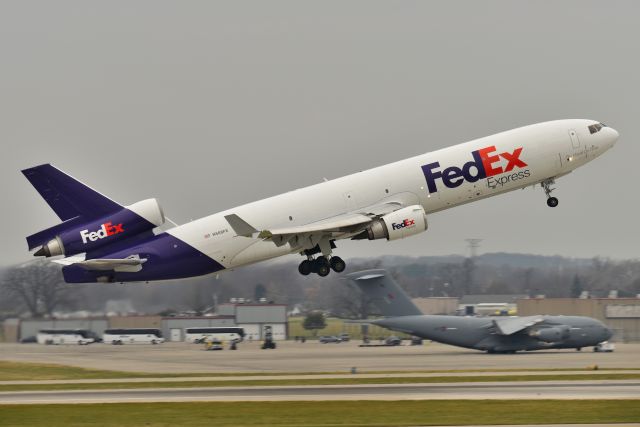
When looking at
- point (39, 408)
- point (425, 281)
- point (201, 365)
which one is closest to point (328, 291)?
point (425, 281)

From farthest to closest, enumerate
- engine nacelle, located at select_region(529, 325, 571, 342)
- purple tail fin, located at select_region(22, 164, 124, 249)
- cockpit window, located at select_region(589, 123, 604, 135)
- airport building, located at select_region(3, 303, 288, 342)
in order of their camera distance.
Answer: airport building, located at select_region(3, 303, 288, 342) < engine nacelle, located at select_region(529, 325, 571, 342) < cockpit window, located at select_region(589, 123, 604, 135) < purple tail fin, located at select_region(22, 164, 124, 249)

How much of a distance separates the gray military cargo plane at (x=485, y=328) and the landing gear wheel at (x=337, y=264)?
2062cm

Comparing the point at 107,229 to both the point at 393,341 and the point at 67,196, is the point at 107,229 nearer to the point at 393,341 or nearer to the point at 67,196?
the point at 67,196

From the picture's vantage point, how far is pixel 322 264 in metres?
71.8

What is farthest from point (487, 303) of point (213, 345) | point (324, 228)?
point (324, 228)

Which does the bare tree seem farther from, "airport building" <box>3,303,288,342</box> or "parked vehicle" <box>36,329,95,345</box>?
"parked vehicle" <box>36,329,95,345</box>

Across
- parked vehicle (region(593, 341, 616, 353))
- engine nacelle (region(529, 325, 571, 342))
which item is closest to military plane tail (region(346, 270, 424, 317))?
engine nacelle (region(529, 325, 571, 342))

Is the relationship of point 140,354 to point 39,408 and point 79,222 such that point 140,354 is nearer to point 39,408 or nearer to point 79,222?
point 79,222

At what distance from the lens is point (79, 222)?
69625 millimetres

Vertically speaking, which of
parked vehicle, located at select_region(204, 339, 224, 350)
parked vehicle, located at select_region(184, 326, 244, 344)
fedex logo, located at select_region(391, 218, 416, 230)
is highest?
fedex logo, located at select_region(391, 218, 416, 230)

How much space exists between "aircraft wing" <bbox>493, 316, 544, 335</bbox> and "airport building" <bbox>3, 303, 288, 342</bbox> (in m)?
38.6

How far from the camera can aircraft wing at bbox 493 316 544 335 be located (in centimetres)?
8638

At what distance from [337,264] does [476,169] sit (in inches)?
452

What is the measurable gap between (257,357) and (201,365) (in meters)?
8.90
